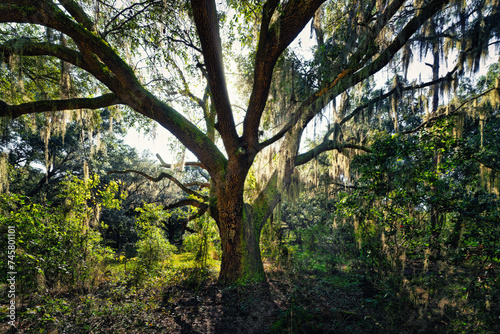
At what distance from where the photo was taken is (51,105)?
364 centimetres

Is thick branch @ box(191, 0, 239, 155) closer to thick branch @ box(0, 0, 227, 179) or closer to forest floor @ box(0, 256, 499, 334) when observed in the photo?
thick branch @ box(0, 0, 227, 179)

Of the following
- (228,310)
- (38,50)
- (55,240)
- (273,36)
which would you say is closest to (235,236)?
(228,310)

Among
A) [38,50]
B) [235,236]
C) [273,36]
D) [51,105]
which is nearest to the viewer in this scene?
[273,36]

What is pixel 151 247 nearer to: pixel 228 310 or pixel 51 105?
pixel 228 310

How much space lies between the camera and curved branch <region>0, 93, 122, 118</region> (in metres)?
3.46

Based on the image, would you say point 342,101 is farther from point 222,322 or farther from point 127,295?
point 127,295

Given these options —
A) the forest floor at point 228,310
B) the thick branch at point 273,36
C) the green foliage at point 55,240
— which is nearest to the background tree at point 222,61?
the thick branch at point 273,36

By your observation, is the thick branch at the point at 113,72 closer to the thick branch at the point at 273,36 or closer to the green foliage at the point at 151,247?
the thick branch at the point at 273,36

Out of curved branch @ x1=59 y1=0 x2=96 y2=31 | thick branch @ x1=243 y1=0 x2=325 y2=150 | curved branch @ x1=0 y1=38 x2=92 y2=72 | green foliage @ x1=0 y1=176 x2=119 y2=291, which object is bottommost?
green foliage @ x1=0 y1=176 x2=119 y2=291

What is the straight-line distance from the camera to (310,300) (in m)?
3.81

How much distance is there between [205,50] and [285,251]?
5.75 m

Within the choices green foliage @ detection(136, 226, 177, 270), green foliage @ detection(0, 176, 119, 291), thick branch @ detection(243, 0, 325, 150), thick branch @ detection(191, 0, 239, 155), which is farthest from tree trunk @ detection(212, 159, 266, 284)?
green foliage @ detection(0, 176, 119, 291)

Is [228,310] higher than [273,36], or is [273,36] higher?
[273,36]

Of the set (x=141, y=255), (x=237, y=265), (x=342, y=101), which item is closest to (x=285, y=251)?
(x=237, y=265)
